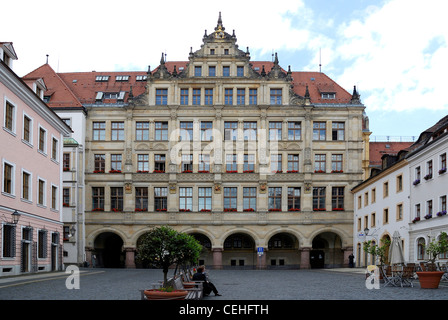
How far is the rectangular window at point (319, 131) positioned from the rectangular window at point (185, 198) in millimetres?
12931

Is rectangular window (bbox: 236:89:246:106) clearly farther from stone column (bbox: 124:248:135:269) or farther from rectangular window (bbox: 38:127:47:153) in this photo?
rectangular window (bbox: 38:127:47:153)

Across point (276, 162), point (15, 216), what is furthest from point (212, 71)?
point (15, 216)

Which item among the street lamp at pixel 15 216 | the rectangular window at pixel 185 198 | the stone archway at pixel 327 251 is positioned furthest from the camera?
the stone archway at pixel 327 251

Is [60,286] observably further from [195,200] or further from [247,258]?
[247,258]

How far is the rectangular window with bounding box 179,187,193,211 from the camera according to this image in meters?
58.0

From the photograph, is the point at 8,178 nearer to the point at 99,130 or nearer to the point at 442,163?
the point at 442,163

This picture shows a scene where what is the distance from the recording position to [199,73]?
2311 inches

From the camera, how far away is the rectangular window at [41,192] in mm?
37906

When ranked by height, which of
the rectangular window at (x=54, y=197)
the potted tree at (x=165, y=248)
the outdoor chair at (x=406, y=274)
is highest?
the rectangular window at (x=54, y=197)

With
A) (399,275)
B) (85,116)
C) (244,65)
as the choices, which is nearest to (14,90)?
(399,275)

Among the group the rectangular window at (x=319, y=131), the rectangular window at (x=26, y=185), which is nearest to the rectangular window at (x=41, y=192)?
the rectangular window at (x=26, y=185)

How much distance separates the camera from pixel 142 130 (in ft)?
193

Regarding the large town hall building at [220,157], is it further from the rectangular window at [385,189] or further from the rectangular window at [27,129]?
the rectangular window at [27,129]

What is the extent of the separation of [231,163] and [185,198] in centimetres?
544
